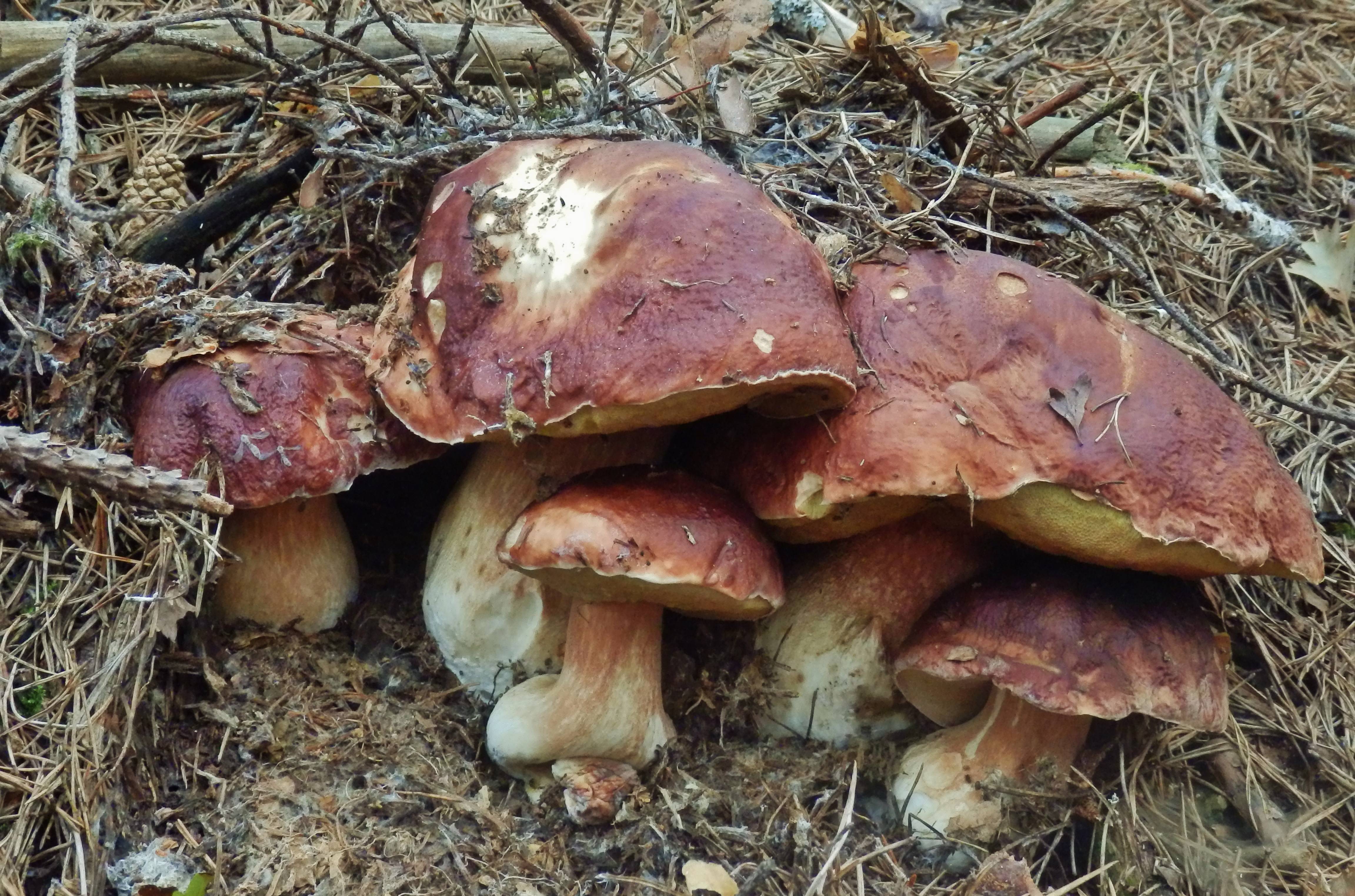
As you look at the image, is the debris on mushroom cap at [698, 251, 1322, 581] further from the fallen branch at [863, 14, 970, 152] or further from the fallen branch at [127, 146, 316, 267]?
the fallen branch at [127, 146, 316, 267]

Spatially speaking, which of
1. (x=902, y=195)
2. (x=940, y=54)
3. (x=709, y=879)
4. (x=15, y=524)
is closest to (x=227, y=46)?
(x=15, y=524)

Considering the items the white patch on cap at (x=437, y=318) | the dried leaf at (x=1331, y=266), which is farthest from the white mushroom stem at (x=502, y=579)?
the dried leaf at (x=1331, y=266)

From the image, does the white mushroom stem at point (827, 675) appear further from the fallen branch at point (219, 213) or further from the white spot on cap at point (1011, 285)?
the fallen branch at point (219, 213)

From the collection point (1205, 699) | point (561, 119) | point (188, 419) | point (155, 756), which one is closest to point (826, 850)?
point (1205, 699)

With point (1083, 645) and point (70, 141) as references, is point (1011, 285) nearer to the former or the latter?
point (1083, 645)

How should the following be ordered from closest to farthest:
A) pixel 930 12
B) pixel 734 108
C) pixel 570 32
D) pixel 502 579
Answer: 1. pixel 502 579
2. pixel 570 32
3. pixel 734 108
4. pixel 930 12

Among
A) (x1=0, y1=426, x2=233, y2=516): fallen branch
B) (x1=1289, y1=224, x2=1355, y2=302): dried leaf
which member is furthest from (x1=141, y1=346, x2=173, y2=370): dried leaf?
(x1=1289, y1=224, x2=1355, y2=302): dried leaf
